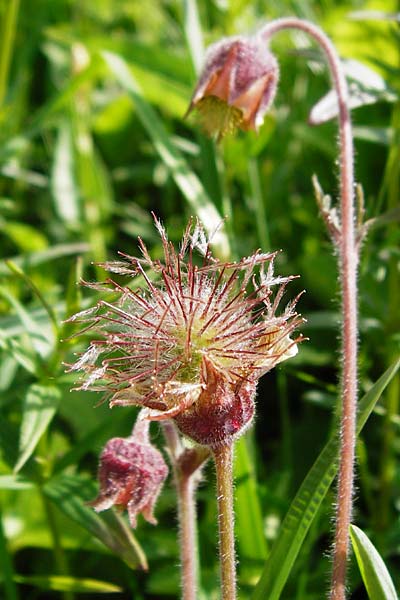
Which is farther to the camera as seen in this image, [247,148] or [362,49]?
[362,49]

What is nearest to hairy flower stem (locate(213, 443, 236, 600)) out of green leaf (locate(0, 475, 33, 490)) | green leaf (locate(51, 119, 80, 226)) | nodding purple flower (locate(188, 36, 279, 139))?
green leaf (locate(0, 475, 33, 490))

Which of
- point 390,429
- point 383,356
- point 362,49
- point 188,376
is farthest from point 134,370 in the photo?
point 362,49

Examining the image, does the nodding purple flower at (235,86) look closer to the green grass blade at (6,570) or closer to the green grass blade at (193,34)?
the green grass blade at (193,34)

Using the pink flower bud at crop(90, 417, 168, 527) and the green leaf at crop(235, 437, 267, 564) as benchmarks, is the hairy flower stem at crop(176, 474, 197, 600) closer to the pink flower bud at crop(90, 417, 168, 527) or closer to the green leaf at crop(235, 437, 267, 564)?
the pink flower bud at crop(90, 417, 168, 527)

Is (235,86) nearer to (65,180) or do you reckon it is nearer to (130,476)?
(130,476)

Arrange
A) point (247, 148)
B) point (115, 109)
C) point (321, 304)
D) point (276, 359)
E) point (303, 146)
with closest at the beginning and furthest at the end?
1. point (276, 359)
2. point (247, 148)
3. point (321, 304)
4. point (303, 146)
5. point (115, 109)

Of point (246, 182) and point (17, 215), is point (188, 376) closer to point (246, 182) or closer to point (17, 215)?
point (246, 182)

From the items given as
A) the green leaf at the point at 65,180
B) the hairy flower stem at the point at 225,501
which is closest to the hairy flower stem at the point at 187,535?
the hairy flower stem at the point at 225,501
